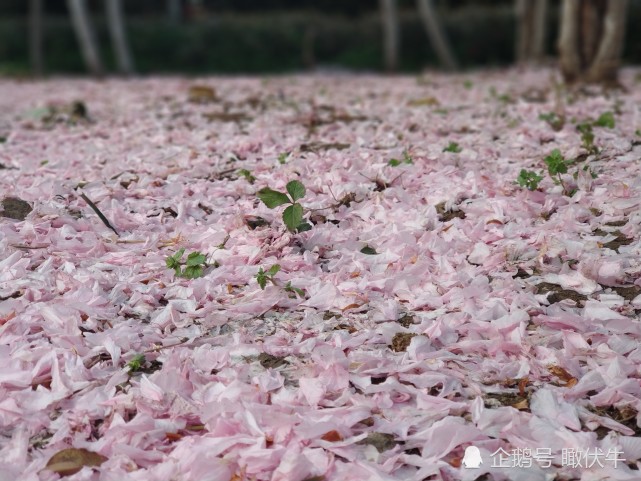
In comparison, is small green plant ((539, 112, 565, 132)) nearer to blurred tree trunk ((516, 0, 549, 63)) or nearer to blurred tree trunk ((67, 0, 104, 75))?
blurred tree trunk ((516, 0, 549, 63))

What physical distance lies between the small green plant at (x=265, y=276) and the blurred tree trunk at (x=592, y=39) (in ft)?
20.3

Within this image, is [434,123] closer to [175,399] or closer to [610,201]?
[610,201]

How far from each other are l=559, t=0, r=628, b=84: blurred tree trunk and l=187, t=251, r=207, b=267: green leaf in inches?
245

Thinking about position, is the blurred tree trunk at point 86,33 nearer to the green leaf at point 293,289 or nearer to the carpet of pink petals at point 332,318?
the carpet of pink petals at point 332,318

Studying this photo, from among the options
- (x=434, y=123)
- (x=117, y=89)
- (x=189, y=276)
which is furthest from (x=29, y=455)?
(x=117, y=89)

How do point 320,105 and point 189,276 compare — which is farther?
point 320,105

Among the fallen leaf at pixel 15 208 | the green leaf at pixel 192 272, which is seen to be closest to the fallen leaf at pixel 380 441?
the green leaf at pixel 192 272

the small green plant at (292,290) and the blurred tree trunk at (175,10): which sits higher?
the blurred tree trunk at (175,10)

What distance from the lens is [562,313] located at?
270 cm

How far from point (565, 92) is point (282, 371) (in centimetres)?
621

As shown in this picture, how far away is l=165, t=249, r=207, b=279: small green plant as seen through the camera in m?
3.05

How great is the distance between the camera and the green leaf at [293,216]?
10.9 ft

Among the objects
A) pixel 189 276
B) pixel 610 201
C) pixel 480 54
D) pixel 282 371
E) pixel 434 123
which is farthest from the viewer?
pixel 480 54

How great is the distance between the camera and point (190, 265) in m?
3.08
